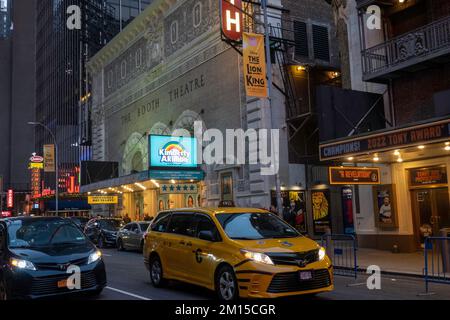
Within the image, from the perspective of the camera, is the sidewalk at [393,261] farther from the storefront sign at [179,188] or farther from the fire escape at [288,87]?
the storefront sign at [179,188]

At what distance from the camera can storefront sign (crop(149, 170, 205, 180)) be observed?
2891 centimetres

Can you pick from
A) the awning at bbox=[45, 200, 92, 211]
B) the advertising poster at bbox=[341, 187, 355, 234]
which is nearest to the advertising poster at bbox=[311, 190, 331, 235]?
the advertising poster at bbox=[341, 187, 355, 234]

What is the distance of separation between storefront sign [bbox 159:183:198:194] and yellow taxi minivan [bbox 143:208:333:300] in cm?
1736

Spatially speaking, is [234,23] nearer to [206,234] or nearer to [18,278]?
[206,234]

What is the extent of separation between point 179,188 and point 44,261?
20703 mm

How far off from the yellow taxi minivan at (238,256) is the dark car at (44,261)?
1807 mm

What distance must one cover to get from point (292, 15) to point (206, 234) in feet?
67.5

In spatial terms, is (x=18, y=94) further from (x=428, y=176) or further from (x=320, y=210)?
(x=428, y=176)

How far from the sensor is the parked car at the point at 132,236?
22.5 metres

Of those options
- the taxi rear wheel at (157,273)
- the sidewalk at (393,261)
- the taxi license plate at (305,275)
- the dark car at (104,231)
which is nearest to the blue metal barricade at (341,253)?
the sidewalk at (393,261)

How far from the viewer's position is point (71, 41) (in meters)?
66.2

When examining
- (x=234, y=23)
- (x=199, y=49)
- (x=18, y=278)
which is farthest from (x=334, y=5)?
(x=18, y=278)

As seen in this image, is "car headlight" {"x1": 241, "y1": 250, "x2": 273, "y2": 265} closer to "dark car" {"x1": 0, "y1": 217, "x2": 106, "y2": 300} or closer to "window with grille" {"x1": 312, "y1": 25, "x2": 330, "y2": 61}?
"dark car" {"x1": 0, "y1": 217, "x2": 106, "y2": 300}

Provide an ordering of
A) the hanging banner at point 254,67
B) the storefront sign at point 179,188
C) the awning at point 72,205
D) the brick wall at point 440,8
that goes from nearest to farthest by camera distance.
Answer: the brick wall at point 440,8 → the hanging banner at point 254,67 → the storefront sign at point 179,188 → the awning at point 72,205
